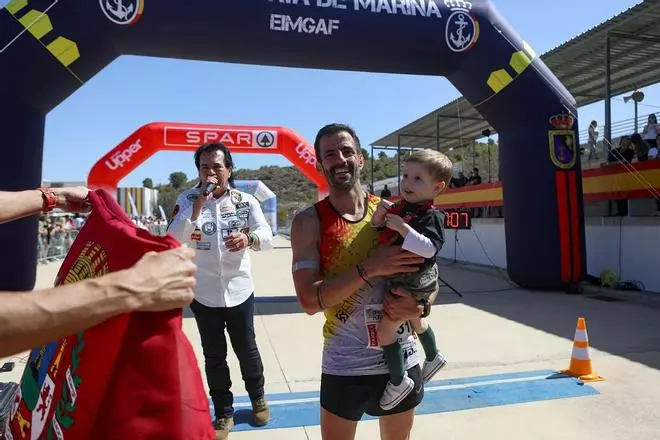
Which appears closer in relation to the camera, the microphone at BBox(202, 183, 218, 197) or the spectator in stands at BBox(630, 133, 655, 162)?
the microphone at BBox(202, 183, 218, 197)

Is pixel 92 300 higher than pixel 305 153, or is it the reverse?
pixel 305 153

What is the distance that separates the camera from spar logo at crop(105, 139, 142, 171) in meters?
10.9

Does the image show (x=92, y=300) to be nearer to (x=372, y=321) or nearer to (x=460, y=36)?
(x=372, y=321)

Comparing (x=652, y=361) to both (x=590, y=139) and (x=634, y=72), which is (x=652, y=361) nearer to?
(x=590, y=139)

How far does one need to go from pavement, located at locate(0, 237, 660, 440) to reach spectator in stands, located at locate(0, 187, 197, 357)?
2733mm

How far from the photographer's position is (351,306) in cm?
215

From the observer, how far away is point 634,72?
1305 cm

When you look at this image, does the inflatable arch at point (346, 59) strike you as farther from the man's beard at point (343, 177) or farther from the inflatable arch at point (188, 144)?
the man's beard at point (343, 177)

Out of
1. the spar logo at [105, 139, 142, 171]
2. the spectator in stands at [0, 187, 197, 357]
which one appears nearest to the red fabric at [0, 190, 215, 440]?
the spectator in stands at [0, 187, 197, 357]

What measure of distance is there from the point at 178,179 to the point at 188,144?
9283 cm

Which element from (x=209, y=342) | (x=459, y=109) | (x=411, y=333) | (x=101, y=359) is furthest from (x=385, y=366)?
(x=459, y=109)

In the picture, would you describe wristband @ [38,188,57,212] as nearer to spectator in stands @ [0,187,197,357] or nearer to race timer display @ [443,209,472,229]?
spectator in stands @ [0,187,197,357]

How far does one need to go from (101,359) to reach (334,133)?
1.38 m

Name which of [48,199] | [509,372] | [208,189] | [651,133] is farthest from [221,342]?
[651,133]
